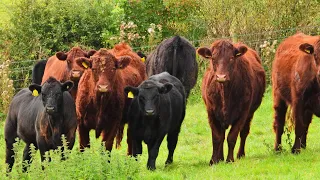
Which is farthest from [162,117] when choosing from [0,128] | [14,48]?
[14,48]

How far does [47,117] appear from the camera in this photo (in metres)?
11.0

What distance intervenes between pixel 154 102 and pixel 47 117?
1.71 meters

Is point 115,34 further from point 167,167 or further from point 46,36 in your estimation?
point 167,167

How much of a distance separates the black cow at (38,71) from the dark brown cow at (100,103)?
3.59 metres

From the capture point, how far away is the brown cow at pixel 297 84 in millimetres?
12109

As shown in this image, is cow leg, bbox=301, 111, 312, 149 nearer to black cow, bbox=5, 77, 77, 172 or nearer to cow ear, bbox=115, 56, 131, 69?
cow ear, bbox=115, 56, 131, 69

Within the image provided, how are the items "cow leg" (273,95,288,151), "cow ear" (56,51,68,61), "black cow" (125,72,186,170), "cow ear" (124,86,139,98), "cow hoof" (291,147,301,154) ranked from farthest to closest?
"cow ear" (56,51,68,61) → "cow leg" (273,95,288,151) → "cow hoof" (291,147,301,154) → "cow ear" (124,86,139,98) → "black cow" (125,72,186,170)

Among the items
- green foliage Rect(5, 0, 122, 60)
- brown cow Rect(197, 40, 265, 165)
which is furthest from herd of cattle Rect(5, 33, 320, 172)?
green foliage Rect(5, 0, 122, 60)

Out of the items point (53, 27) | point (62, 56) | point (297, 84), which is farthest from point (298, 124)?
point (53, 27)

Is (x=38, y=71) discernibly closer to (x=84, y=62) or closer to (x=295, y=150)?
(x=84, y=62)

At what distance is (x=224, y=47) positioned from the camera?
12023mm

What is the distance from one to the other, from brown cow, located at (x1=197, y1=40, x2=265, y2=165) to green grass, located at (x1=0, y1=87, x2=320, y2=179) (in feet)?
1.60

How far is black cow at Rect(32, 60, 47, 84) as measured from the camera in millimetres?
15836

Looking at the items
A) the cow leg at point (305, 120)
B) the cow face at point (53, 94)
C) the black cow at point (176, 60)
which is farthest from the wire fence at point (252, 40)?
the cow face at point (53, 94)
